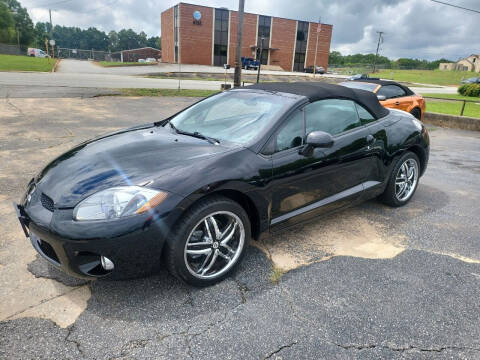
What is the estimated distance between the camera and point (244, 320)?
243cm

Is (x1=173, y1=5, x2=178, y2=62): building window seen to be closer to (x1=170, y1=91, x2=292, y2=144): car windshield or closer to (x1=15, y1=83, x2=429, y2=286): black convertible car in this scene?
(x1=170, y1=91, x2=292, y2=144): car windshield

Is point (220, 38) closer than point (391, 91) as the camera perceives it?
No

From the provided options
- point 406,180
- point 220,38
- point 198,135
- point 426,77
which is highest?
point 220,38

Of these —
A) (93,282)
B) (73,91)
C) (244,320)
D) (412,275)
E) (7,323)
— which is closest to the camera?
(7,323)

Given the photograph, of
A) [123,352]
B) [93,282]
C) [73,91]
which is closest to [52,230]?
[93,282]

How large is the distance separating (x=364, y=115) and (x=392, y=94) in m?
6.59

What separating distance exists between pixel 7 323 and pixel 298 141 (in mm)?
2555

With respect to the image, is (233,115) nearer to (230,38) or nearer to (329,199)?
(329,199)

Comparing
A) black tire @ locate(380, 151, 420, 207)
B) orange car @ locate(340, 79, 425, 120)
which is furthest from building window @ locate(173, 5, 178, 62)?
black tire @ locate(380, 151, 420, 207)

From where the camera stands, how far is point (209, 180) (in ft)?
8.38

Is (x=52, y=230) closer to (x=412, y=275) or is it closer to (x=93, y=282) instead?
(x=93, y=282)

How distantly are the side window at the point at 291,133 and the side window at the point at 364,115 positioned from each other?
97 cm

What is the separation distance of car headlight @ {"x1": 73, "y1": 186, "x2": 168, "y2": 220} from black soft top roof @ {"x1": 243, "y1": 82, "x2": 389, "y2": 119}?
73.2 inches

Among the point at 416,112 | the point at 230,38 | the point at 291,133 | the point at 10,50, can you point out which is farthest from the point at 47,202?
the point at 10,50
